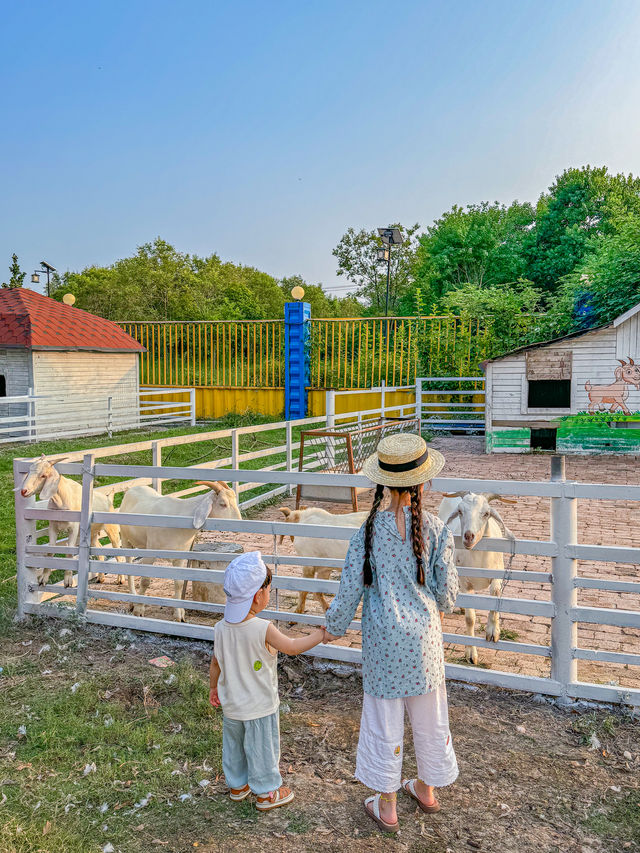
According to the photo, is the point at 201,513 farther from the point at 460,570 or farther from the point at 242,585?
the point at 242,585

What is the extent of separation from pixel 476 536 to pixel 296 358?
58.3 feet

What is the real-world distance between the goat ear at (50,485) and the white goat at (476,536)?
11.0 ft

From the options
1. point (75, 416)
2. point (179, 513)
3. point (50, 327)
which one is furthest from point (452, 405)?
point (179, 513)

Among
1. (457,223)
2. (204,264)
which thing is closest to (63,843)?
(457,223)

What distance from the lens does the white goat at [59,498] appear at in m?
5.29

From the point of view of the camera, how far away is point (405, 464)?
9.12 feet

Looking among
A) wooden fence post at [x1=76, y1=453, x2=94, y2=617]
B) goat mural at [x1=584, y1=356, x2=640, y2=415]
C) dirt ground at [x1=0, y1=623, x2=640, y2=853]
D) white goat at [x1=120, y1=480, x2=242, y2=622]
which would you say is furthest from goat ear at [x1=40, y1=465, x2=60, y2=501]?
Result: goat mural at [x1=584, y1=356, x2=640, y2=415]

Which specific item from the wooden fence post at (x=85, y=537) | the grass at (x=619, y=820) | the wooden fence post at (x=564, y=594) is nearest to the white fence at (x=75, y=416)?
the wooden fence post at (x=85, y=537)

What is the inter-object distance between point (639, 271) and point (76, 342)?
1590 centimetres

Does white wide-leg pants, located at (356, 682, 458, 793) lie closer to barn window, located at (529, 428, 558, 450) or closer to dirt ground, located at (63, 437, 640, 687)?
dirt ground, located at (63, 437, 640, 687)

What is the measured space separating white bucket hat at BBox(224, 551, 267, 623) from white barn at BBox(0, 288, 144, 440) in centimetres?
1510

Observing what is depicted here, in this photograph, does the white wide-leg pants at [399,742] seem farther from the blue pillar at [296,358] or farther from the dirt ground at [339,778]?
the blue pillar at [296,358]

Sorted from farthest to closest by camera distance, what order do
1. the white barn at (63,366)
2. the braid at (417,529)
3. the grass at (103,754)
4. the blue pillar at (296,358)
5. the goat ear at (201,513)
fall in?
the blue pillar at (296,358)
the white barn at (63,366)
the goat ear at (201,513)
the grass at (103,754)
the braid at (417,529)

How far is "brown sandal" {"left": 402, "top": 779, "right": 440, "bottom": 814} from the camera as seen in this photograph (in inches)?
114
